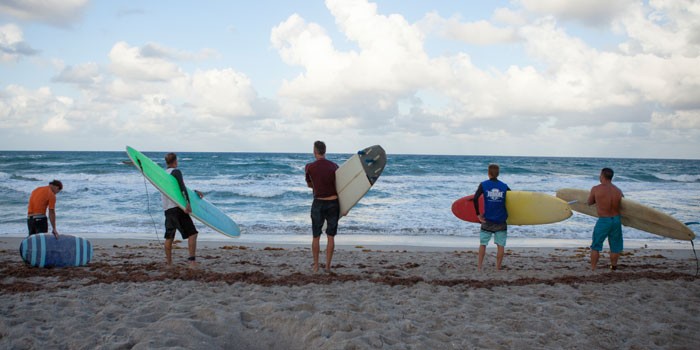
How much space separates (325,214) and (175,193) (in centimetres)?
177

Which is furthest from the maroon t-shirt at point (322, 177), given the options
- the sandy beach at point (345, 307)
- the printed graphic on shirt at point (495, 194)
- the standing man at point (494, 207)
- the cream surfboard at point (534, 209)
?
the cream surfboard at point (534, 209)

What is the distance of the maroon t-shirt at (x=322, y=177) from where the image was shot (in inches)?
218

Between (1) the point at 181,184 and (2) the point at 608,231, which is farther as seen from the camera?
(2) the point at 608,231

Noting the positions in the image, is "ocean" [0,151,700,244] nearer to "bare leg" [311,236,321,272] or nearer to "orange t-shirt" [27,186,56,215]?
"orange t-shirt" [27,186,56,215]

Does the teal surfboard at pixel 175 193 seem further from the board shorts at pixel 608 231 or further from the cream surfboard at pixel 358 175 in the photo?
the board shorts at pixel 608 231

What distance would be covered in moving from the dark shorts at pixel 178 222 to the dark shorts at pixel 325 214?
1.48 m

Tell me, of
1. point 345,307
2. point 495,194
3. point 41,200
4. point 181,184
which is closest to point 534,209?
point 495,194

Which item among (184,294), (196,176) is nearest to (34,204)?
(184,294)

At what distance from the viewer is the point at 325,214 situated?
221 inches

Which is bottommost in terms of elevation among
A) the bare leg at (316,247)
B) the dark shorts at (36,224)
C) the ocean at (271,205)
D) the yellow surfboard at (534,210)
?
the ocean at (271,205)

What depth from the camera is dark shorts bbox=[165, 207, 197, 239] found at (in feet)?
18.6

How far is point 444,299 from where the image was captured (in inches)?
174

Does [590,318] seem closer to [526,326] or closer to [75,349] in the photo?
[526,326]

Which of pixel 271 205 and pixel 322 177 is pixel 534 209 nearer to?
pixel 322 177
